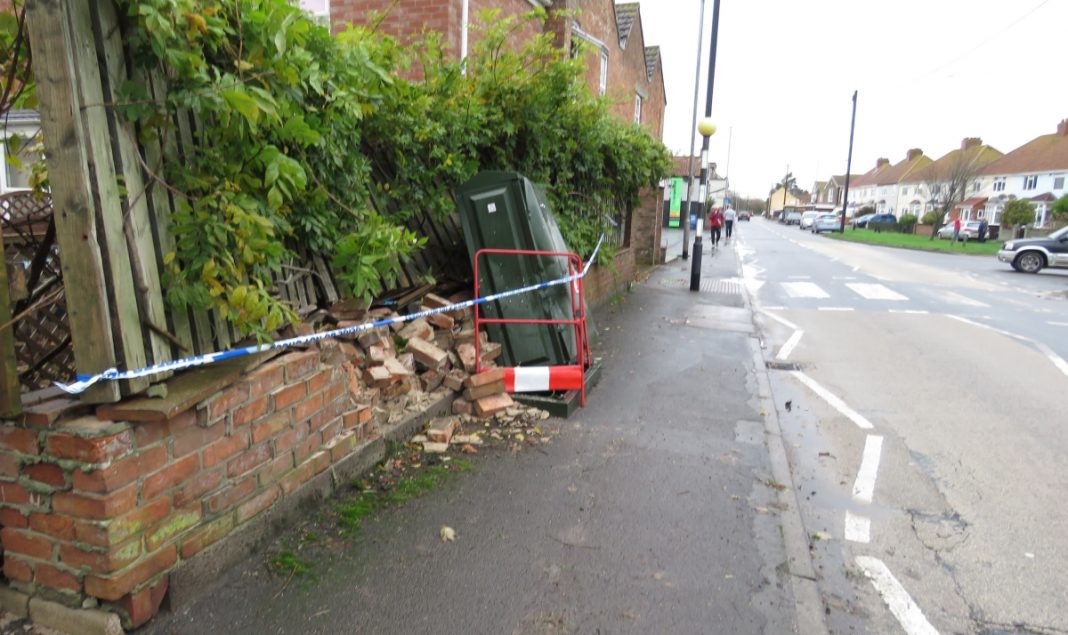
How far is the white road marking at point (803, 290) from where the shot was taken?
44.6 ft

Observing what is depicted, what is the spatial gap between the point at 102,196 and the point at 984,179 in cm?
8414

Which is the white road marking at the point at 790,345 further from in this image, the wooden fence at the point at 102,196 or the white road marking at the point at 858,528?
the wooden fence at the point at 102,196

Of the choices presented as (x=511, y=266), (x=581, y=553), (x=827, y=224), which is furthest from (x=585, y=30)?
(x=827, y=224)

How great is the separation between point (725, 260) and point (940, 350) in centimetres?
1271

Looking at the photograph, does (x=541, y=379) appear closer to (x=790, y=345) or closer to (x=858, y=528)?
(x=858, y=528)

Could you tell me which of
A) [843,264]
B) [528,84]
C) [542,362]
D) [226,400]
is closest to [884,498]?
[542,362]

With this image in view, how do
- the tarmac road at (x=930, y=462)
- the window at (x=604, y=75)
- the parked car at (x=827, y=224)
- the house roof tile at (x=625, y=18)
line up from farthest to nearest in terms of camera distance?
the parked car at (x=827, y=224)
the house roof tile at (x=625, y=18)
the window at (x=604, y=75)
the tarmac road at (x=930, y=462)

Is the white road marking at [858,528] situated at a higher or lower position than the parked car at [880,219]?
higher

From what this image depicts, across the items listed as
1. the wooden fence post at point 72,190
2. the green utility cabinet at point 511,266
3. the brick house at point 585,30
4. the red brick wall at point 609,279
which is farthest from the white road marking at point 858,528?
the red brick wall at point 609,279

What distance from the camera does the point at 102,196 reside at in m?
2.24

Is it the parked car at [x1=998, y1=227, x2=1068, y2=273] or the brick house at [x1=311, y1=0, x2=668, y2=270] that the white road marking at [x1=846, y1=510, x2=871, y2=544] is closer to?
the brick house at [x1=311, y1=0, x2=668, y2=270]

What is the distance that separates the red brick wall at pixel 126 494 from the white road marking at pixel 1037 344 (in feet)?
28.5

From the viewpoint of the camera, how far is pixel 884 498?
4078mm

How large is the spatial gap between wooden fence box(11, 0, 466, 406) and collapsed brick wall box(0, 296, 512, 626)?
0.63 ft
